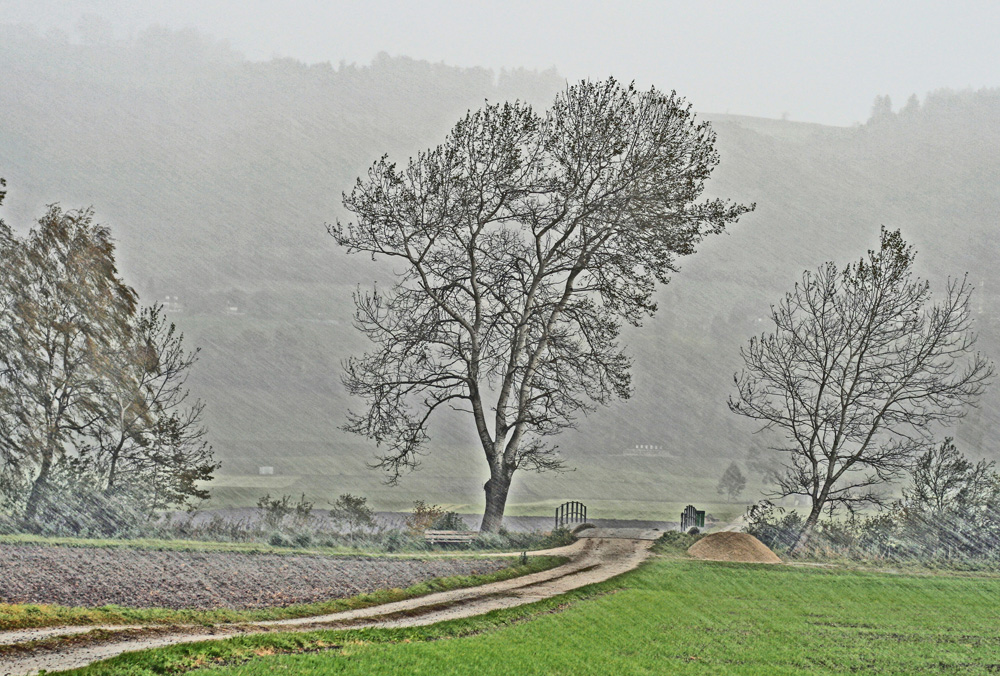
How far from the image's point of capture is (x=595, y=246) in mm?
23766

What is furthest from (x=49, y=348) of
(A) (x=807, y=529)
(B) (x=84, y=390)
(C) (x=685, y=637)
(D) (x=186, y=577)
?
(A) (x=807, y=529)

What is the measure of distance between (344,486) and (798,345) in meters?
49.5

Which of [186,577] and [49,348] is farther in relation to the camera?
[49,348]

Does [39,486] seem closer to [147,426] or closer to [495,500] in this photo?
[147,426]

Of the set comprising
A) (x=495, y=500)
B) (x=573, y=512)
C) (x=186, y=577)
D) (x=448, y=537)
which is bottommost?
(x=186, y=577)

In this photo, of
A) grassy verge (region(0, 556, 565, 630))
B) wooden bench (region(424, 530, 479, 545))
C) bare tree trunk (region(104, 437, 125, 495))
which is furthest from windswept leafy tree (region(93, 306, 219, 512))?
grassy verge (region(0, 556, 565, 630))

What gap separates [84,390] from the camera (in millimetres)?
20109

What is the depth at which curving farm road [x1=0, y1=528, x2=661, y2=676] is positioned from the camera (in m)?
8.16

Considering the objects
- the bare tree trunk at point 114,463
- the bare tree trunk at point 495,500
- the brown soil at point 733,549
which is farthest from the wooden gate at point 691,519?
the bare tree trunk at point 114,463

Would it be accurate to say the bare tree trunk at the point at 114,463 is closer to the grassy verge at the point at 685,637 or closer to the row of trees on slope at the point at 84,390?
the row of trees on slope at the point at 84,390

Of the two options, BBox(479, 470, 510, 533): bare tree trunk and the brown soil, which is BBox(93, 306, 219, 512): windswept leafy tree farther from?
the brown soil

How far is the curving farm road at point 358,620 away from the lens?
8.16 m

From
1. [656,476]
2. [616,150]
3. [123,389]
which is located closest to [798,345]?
[616,150]

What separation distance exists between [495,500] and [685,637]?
11.3m
